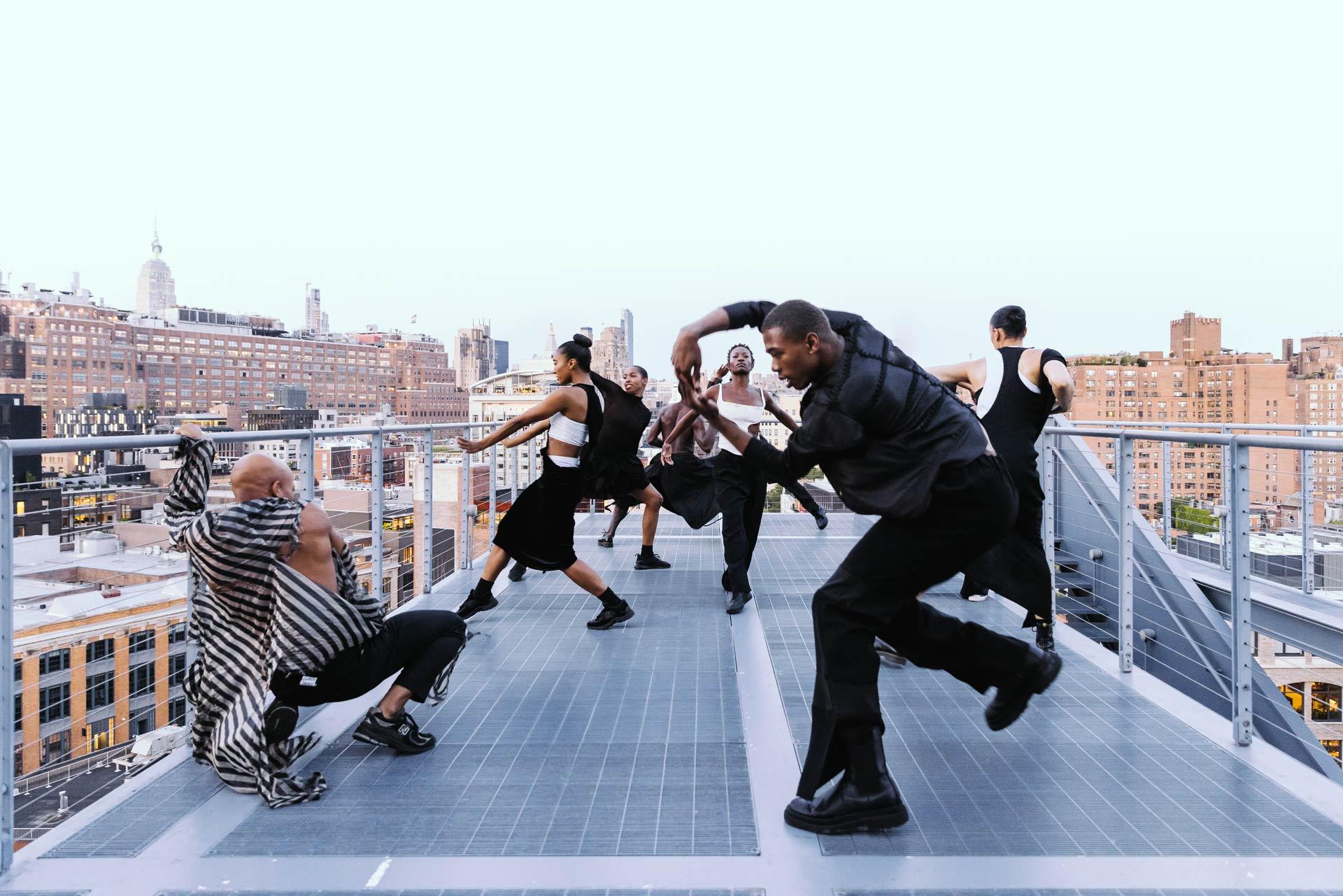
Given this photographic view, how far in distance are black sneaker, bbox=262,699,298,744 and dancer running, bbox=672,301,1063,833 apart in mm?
1735

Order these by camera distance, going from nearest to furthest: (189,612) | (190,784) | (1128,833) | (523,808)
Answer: (1128,833) → (523,808) → (190,784) → (189,612)

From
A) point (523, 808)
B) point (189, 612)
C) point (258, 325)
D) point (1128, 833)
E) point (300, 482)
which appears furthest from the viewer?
point (258, 325)

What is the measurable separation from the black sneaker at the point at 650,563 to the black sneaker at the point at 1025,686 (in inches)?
199

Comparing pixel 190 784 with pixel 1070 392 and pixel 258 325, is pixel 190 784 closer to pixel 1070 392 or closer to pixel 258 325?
pixel 1070 392

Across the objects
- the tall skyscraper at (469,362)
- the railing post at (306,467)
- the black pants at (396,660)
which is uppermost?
the tall skyscraper at (469,362)

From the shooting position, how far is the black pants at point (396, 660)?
3.22 m

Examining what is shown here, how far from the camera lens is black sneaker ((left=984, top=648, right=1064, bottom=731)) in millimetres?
2873

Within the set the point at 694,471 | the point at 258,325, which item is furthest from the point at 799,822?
the point at 258,325

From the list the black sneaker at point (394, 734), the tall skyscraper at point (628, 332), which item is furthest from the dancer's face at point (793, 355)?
the tall skyscraper at point (628, 332)

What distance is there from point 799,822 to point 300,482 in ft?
9.49

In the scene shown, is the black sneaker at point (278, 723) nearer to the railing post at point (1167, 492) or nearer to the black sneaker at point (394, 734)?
the black sneaker at point (394, 734)

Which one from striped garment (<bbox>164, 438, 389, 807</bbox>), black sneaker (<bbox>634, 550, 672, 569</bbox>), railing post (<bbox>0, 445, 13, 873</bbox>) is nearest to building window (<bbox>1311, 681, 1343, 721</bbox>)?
black sneaker (<bbox>634, 550, 672, 569</bbox>)

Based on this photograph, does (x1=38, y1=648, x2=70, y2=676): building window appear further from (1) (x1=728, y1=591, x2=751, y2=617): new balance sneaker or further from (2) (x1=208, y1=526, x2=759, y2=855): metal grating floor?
(2) (x1=208, y1=526, x2=759, y2=855): metal grating floor

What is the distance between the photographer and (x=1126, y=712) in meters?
3.85
